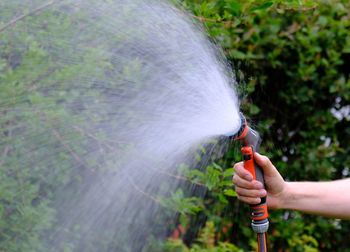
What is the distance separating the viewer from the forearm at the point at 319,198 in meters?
2.49

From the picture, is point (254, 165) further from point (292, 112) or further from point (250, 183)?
point (292, 112)

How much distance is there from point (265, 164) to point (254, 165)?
59 millimetres

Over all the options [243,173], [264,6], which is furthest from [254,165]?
[264,6]

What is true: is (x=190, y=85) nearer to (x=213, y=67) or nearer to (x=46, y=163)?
(x=213, y=67)

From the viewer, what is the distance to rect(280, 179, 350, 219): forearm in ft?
8.18

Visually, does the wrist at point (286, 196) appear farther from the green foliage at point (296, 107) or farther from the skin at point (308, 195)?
the green foliage at point (296, 107)

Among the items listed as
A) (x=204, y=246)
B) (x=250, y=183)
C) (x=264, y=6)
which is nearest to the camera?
(x=250, y=183)

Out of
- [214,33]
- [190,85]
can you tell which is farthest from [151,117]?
[214,33]

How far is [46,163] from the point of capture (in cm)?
241

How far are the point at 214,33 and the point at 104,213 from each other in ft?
3.03

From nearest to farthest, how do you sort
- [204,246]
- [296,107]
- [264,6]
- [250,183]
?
[250,183], [264,6], [204,246], [296,107]

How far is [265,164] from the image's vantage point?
2.22m

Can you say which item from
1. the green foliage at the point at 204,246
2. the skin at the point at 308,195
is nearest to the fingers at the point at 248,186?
the skin at the point at 308,195

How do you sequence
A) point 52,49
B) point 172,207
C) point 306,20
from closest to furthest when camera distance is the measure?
point 52,49
point 172,207
point 306,20
